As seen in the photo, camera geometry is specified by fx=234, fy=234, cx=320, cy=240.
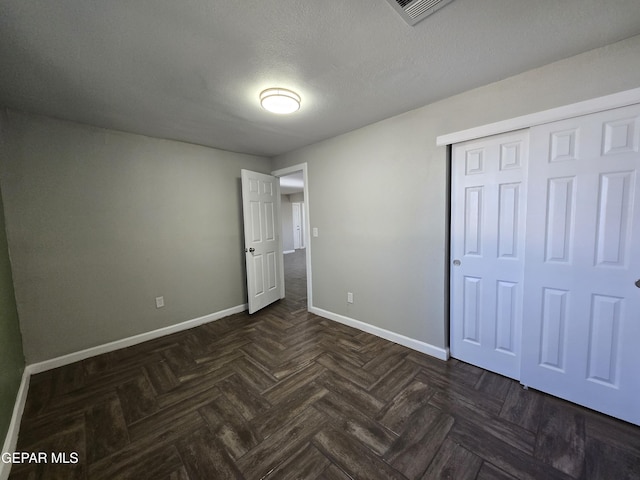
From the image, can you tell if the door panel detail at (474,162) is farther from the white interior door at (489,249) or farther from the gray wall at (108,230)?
the gray wall at (108,230)

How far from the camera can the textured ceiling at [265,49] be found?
116 cm

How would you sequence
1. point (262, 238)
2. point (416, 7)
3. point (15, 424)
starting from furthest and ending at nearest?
1. point (262, 238)
2. point (15, 424)
3. point (416, 7)

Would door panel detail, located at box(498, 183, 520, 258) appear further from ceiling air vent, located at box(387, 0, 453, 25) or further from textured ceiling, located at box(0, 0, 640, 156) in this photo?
ceiling air vent, located at box(387, 0, 453, 25)

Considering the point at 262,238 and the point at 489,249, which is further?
the point at 262,238

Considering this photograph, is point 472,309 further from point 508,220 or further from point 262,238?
point 262,238

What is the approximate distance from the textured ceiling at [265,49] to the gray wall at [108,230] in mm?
421

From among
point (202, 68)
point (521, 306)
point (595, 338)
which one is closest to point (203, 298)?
point (202, 68)

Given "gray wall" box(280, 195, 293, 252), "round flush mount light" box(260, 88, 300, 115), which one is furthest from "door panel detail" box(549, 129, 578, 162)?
"gray wall" box(280, 195, 293, 252)

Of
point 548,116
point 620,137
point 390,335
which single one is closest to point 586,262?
point 620,137

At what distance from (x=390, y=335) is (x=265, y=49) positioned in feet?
8.96

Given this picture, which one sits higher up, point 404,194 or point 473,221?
point 404,194

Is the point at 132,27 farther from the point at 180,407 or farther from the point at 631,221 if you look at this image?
the point at 631,221

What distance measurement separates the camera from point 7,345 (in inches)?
65.4

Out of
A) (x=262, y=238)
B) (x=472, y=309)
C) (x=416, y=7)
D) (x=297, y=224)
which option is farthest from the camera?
(x=297, y=224)
